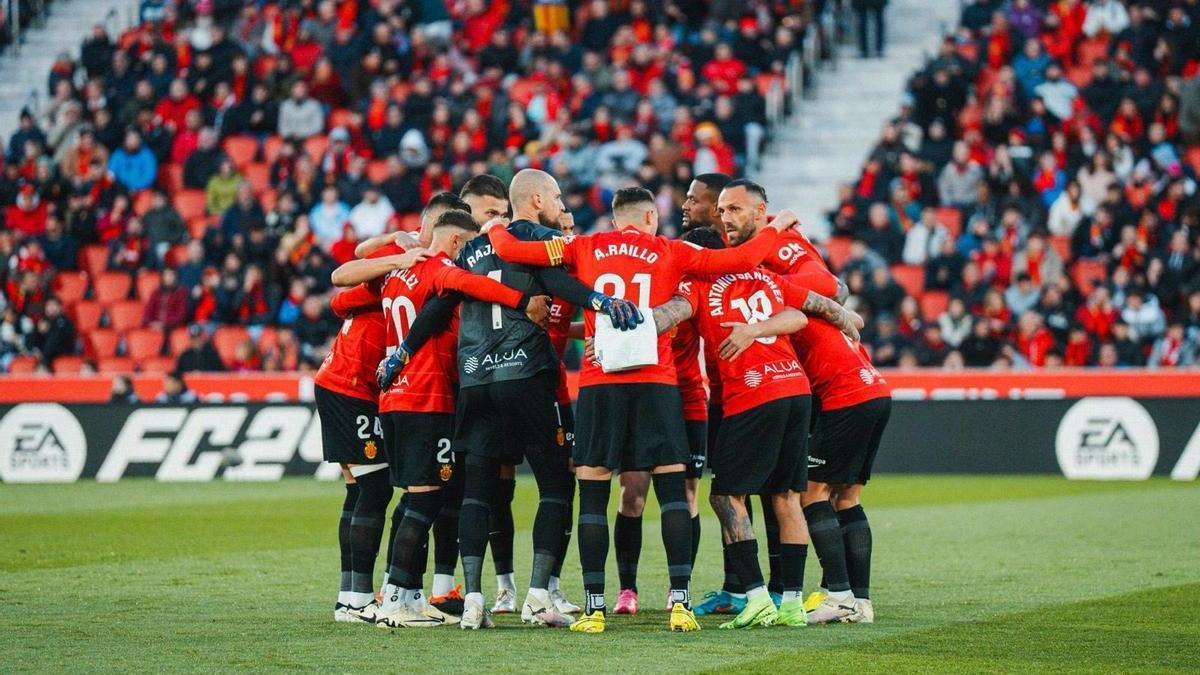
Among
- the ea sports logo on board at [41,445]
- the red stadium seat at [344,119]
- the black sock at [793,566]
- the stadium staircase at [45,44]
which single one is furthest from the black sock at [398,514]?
the stadium staircase at [45,44]

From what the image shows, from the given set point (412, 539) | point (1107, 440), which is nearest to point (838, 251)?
point (1107, 440)

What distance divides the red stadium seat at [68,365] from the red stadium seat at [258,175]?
422cm

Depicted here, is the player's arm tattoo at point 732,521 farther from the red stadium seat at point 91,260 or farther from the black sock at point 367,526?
the red stadium seat at point 91,260

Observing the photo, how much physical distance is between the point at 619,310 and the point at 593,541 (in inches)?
46.5

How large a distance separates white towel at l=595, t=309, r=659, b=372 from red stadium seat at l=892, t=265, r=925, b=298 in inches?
588

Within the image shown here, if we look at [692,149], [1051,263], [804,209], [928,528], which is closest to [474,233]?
[928,528]

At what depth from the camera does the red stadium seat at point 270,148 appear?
2842 centimetres

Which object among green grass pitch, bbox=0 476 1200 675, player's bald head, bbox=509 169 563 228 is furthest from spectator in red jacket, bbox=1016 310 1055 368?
player's bald head, bbox=509 169 563 228

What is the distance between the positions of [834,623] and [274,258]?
18049mm

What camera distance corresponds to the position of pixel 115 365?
25797mm

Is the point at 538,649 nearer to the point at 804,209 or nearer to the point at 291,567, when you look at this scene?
the point at 291,567

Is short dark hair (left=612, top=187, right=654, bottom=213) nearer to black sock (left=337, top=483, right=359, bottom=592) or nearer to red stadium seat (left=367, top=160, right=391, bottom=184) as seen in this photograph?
black sock (left=337, top=483, right=359, bottom=592)

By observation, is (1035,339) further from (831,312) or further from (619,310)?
(619,310)

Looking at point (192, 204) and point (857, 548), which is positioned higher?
point (192, 204)
